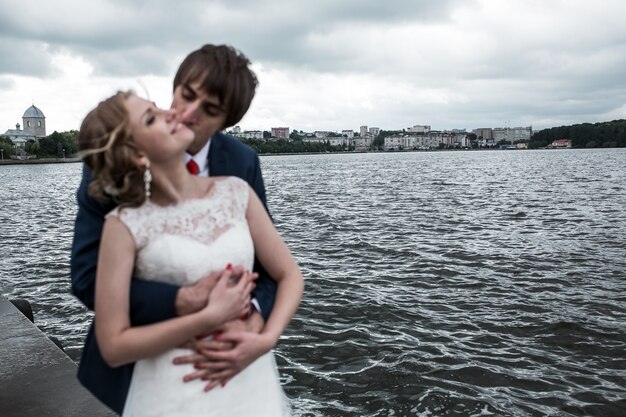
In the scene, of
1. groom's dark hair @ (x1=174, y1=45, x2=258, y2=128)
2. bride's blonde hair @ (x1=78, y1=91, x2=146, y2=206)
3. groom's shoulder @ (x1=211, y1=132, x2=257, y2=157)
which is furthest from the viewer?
groom's shoulder @ (x1=211, y1=132, x2=257, y2=157)

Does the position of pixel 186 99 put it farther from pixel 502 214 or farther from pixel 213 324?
pixel 502 214

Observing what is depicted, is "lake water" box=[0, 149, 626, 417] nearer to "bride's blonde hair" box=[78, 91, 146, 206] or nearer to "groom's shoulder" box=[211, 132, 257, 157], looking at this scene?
"groom's shoulder" box=[211, 132, 257, 157]

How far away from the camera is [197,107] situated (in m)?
2.10

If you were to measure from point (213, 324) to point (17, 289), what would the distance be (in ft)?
40.4

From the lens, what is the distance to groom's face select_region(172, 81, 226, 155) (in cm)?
210

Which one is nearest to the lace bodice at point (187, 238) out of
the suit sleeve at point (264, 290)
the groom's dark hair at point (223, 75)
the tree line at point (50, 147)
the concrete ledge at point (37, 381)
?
the suit sleeve at point (264, 290)

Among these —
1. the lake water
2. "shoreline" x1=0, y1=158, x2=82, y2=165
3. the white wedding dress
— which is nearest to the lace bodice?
the white wedding dress

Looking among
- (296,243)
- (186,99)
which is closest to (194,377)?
(186,99)

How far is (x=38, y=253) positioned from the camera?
17172 millimetres

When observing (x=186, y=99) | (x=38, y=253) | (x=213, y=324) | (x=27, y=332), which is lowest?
(x=38, y=253)

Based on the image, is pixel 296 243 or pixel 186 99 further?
pixel 296 243

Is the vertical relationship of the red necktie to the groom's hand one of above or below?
above

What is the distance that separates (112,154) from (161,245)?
32 cm

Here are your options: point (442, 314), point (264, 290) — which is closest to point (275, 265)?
point (264, 290)
